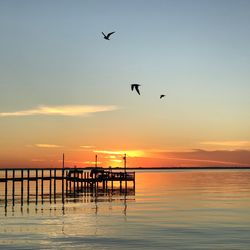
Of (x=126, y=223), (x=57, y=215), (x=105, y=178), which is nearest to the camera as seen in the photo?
(x=126, y=223)

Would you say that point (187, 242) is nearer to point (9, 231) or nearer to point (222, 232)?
point (222, 232)

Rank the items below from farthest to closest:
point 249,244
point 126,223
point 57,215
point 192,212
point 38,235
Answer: point 192,212
point 57,215
point 126,223
point 38,235
point 249,244

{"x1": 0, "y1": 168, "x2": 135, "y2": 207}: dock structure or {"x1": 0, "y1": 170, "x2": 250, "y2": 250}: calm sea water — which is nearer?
{"x1": 0, "y1": 170, "x2": 250, "y2": 250}: calm sea water

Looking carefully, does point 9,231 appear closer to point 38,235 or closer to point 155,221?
point 38,235

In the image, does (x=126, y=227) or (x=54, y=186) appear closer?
(x=126, y=227)

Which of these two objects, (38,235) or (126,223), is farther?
(126,223)

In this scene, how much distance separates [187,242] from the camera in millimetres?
35406

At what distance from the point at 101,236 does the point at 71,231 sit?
3236 mm

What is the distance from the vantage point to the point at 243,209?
58.1m

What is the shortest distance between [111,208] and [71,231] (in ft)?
65.8

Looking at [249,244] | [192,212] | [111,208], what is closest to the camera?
[249,244]

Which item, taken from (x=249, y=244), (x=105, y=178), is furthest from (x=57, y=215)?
(x=105, y=178)

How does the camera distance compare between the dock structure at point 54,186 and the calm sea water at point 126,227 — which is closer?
the calm sea water at point 126,227

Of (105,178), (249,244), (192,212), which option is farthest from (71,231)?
(105,178)
